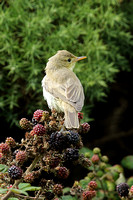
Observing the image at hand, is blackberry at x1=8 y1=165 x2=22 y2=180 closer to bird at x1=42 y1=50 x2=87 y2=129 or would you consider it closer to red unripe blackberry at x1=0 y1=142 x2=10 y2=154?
red unripe blackberry at x1=0 y1=142 x2=10 y2=154

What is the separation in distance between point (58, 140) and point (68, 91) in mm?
762

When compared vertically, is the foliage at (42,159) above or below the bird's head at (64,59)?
below

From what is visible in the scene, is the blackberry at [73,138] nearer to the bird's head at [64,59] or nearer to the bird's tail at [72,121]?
the bird's tail at [72,121]

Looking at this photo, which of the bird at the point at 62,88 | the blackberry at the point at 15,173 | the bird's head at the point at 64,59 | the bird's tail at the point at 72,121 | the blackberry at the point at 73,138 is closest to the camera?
the blackberry at the point at 15,173

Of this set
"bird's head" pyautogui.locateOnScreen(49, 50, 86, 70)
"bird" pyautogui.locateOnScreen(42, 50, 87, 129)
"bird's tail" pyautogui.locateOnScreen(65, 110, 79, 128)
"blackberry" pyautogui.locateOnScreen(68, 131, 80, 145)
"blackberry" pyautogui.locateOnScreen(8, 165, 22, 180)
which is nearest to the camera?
"blackberry" pyautogui.locateOnScreen(8, 165, 22, 180)

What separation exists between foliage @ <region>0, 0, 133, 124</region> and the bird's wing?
0.36m

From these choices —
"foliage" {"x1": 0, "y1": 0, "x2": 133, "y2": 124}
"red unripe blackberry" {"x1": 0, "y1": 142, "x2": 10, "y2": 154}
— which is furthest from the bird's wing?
"red unripe blackberry" {"x1": 0, "y1": 142, "x2": 10, "y2": 154}

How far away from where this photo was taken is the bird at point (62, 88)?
1839mm

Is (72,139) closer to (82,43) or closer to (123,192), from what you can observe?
(123,192)

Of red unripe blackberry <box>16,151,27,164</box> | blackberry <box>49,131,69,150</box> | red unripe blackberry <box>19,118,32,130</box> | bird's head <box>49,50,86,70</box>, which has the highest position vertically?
bird's head <box>49,50,86,70</box>

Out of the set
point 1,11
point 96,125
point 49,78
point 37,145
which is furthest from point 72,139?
point 96,125

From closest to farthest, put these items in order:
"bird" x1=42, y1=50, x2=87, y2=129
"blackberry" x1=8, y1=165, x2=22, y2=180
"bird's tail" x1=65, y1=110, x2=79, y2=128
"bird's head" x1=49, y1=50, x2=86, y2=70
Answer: "blackberry" x1=8, y1=165, x2=22, y2=180, "bird's tail" x1=65, y1=110, x2=79, y2=128, "bird" x1=42, y1=50, x2=87, y2=129, "bird's head" x1=49, y1=50, x2=86, y2=70

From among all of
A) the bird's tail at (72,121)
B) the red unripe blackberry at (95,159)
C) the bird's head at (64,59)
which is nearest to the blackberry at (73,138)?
the bird's tail at (72,121)

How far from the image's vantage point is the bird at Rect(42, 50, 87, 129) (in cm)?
184
